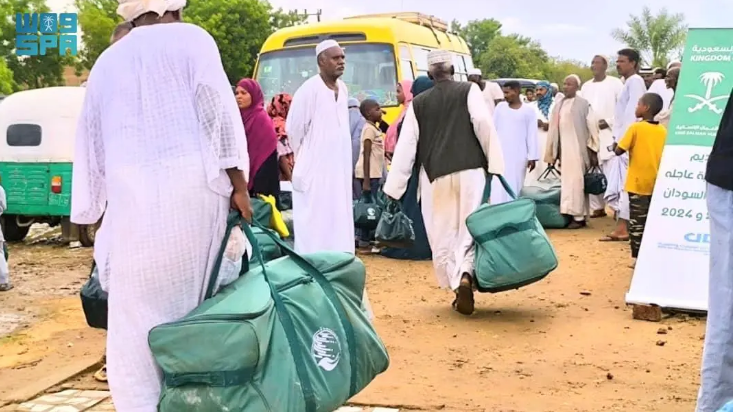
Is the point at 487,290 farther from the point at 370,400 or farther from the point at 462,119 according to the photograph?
the point at 370,400

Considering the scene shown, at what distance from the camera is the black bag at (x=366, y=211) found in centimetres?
1013

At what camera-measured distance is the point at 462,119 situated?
6.71 m

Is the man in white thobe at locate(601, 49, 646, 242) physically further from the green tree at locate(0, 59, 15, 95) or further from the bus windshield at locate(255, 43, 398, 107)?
Answer: the green tree at locate(0, 59, 15, 95)

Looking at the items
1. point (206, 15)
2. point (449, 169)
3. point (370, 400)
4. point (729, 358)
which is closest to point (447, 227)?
point (449, 169)

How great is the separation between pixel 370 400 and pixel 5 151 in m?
7.34

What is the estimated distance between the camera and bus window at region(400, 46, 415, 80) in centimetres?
1233

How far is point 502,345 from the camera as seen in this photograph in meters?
5.97

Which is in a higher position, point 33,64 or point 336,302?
point 33,64

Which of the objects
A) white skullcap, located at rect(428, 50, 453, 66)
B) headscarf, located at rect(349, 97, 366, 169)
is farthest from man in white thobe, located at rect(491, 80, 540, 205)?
white skullcap, located at rect(428, 50, 453, 66)

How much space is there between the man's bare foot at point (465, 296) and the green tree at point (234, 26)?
37.6 meters

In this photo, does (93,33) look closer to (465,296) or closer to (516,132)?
(516,132)

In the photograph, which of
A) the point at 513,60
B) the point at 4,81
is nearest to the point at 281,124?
the point at 4,81

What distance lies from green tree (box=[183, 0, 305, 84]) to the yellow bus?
101 feet

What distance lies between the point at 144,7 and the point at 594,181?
28.9ft
